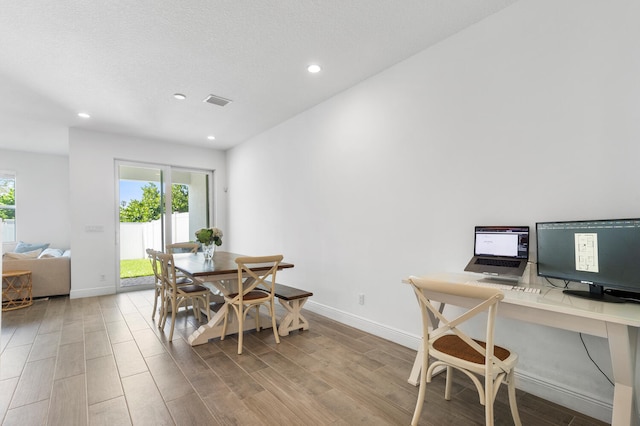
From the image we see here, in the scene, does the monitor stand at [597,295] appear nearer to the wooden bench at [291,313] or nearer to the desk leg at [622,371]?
the desk leg at [622,371]

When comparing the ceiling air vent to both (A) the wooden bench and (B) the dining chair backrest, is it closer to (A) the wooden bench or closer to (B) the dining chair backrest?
(B) the dining chair backrest

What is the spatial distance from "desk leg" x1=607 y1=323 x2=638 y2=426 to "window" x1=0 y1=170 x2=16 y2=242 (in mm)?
9292

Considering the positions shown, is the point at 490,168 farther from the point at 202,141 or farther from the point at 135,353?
the point at 202,141

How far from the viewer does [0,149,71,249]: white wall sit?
254 inches

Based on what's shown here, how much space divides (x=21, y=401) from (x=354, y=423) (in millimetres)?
2215

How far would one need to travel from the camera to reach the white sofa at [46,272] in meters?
4.56

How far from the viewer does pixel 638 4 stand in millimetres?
1726

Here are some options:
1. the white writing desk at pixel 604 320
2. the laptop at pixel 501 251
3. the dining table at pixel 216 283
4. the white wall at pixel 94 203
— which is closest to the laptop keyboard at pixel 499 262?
the laptop at pixel 501 251

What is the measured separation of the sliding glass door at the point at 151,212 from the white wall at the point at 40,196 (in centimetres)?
272

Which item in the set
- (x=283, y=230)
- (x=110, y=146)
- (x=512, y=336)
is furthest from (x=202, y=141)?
(x=512, y=336)

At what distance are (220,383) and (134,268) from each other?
4.33 metres

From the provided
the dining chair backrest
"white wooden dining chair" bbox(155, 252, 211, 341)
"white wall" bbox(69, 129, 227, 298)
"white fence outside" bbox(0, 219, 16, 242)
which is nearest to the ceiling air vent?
"white wooden dining chair" bbox(155, 252, 211, 341)

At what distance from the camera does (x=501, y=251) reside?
217cm

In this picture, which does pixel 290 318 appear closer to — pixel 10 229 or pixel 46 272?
pixel 46 272
